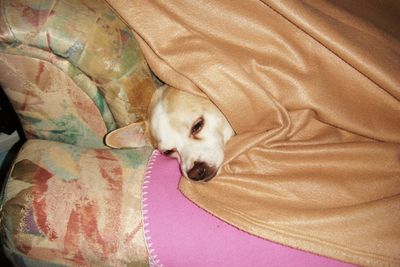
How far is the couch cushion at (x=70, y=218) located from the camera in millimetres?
962

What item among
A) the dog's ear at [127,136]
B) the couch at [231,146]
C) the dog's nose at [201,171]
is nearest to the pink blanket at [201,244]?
the couch at [231,146]

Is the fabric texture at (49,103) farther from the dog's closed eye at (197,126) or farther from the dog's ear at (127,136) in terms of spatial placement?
the dog's closed eye at (197,126)

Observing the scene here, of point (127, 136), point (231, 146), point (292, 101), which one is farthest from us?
point (127, 136)

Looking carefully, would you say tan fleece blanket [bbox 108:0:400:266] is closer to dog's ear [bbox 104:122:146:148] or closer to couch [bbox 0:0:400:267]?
couch [bbox 0:0:400:267]

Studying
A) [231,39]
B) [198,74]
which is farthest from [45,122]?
[231,39]

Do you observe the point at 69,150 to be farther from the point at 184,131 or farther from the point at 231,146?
the point at 231,146

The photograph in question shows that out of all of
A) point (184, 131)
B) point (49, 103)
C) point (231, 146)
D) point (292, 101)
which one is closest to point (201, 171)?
point (231, 146)

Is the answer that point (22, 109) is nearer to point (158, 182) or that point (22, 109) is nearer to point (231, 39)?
point (158, 182)

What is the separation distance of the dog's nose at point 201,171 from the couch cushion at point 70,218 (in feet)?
0.67

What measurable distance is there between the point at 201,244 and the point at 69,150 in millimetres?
557

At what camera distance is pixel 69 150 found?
112 cm

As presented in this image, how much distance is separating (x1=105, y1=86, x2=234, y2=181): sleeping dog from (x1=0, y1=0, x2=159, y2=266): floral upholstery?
161 mm

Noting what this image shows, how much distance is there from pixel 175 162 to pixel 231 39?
49cm

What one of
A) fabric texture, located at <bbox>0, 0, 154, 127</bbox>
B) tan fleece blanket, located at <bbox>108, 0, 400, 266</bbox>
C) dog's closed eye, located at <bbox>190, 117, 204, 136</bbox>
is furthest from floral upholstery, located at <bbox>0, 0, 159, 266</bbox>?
dog's closed eye, located at <bbox>190, 117, 204, 136</bbox>
